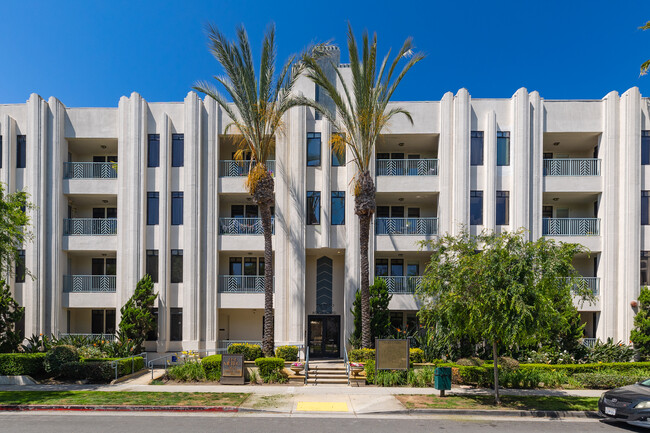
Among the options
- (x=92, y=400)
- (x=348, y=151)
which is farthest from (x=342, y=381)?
(x=348, y=151)

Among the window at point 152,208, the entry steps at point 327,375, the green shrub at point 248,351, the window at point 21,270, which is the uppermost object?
the window at point 152,208

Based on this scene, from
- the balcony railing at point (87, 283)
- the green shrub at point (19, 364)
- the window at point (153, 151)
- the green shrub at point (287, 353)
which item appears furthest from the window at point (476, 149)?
the green shrub at point (19, 364)

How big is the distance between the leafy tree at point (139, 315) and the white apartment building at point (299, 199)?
691 millimetres

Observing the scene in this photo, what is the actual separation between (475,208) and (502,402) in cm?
1105

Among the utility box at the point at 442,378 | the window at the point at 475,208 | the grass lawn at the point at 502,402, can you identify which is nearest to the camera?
the grass lawn at the point at 502,402

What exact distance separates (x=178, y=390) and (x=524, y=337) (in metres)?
12.2

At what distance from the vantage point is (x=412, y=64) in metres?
19.1

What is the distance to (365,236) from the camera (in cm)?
2012

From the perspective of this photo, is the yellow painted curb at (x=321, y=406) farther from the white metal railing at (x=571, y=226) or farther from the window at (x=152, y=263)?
the white metal railing at (x=571, y=226)

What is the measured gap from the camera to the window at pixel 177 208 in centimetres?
2328

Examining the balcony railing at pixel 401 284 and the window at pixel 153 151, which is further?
the window at pixel 153 151

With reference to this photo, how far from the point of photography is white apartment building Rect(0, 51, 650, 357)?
2241 cm

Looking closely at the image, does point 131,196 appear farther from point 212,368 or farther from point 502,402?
point 502,402

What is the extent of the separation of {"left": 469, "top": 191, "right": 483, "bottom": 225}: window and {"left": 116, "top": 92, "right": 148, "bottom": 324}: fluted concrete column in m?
17.6
